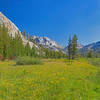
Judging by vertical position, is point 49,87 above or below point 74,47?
below

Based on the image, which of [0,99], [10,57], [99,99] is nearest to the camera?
[0,99]

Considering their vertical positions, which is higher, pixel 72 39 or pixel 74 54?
pixel 72 39

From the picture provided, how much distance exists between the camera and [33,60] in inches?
1012

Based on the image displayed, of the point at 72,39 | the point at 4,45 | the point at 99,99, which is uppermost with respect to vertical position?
the point at 72,39

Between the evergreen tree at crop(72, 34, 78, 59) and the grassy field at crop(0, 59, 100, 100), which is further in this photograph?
the evergreen tree at crop(72, 34, 78, 59)

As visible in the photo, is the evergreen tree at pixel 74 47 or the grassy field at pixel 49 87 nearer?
the grassy field at pixel 49 87

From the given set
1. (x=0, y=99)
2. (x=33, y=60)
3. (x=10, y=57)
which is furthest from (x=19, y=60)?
(x=10, y=57)

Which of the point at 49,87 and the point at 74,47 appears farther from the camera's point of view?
the point at 74,47

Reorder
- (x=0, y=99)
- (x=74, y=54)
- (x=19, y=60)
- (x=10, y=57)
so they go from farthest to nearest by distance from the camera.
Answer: (x=74, y=54) < (x=10, y=57) < (x=19, y=60) < (x=0, y=99)

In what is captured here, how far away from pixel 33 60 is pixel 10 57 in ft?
101

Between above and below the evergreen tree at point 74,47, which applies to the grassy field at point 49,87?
below

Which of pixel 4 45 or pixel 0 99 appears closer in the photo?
pixel 0 99

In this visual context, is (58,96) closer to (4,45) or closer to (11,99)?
(11,99)

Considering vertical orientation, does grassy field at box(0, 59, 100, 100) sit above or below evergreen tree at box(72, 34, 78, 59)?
below
